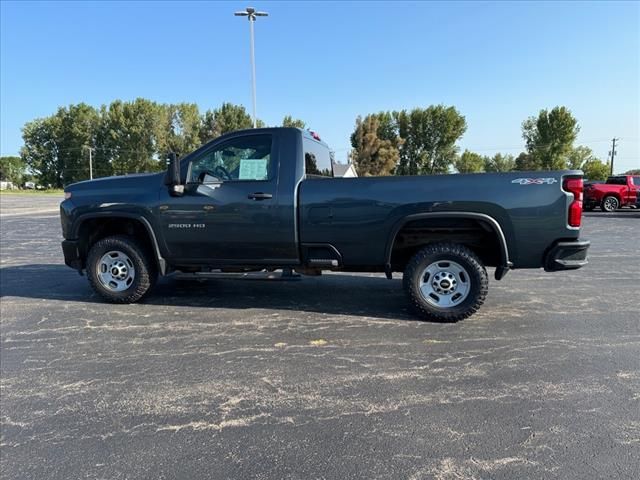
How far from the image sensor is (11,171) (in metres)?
131

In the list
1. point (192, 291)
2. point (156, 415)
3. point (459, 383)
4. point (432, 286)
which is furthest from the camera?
point (192, 291)

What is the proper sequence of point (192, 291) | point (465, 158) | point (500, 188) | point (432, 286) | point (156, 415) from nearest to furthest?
point (156, 415), point (500, 188), point (432, 286), point (192, 291), point (465, 158)

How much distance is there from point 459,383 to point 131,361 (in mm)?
2720

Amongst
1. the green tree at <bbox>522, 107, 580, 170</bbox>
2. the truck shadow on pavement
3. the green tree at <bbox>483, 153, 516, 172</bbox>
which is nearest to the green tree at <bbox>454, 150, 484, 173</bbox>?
the green tree at <bbox>483, 153, 516, 172</bbox>

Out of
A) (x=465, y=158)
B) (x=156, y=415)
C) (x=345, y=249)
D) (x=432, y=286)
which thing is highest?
(x=465, y=158)

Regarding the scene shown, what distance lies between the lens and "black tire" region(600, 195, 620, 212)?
887 inches

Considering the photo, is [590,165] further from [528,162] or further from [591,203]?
[591,203]

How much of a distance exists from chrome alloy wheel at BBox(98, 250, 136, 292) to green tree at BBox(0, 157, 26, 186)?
150832 millimetres

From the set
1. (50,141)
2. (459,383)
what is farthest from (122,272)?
(50,141)

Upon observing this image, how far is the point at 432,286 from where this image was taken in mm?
4879

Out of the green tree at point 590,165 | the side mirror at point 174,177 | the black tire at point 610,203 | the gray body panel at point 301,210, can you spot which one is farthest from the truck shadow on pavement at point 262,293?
the green tree at point 590,165

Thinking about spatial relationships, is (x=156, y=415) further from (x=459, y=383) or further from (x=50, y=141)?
(x=50, y=141)

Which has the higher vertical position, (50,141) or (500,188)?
(50,141)

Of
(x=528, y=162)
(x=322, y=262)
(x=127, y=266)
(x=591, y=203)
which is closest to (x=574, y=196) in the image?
(x=322, y=262)
